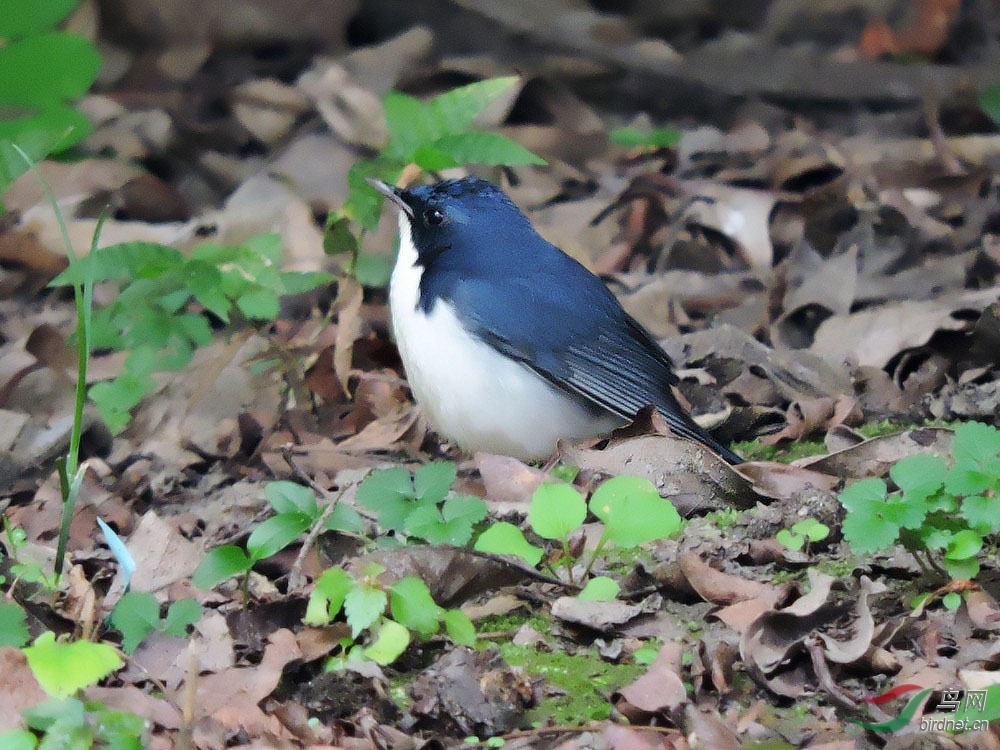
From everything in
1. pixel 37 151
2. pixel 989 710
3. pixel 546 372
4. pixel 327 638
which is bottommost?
pixel 546 372

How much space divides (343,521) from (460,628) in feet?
1.75

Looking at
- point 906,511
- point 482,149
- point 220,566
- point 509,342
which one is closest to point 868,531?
point 906,511

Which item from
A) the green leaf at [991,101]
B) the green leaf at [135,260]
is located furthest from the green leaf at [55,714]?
the green leaf at [991,101]

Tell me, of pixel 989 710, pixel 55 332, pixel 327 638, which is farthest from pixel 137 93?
pixel 989 710

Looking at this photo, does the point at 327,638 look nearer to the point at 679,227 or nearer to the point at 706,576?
the point at 706,576

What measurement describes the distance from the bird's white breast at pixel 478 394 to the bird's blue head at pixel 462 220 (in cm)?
34

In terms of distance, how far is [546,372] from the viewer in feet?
14.7

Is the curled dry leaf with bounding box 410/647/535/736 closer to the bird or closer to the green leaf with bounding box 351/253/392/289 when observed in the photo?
the bird

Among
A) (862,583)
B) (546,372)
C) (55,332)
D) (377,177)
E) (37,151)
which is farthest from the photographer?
(55,332)

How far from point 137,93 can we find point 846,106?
4.52m

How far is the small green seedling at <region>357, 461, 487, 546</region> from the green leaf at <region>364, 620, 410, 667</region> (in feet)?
1.13

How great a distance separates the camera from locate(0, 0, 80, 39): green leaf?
6051mm

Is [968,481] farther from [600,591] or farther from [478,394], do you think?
[478,394]

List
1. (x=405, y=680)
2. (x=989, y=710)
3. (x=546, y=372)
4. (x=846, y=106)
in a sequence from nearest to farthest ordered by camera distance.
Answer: (x=989, y=710)
(x=405, y=680)
(x=546, y=372)
(x=846, y=106)
